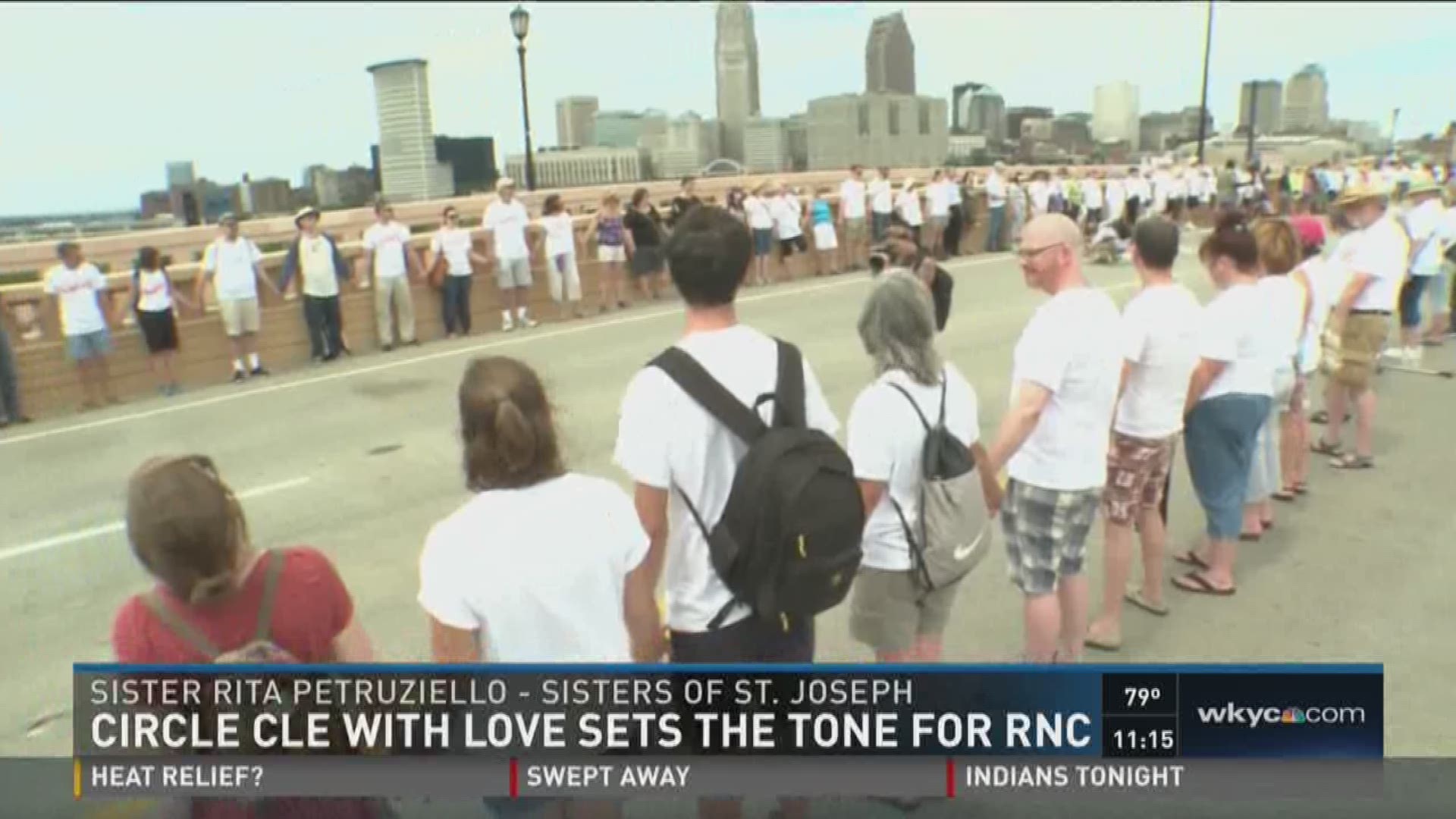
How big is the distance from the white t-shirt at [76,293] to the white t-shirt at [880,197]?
1213 centimetres

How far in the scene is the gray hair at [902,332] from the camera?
3006mm

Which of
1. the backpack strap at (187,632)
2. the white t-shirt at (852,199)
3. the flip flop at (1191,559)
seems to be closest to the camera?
the backpack strap at (187,632)

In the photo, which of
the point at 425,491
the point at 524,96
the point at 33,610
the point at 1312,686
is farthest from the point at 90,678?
the point at 524,96

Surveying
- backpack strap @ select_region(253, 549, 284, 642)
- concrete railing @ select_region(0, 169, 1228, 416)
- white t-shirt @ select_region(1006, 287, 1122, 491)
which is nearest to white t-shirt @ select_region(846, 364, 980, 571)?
white t-shirt @ select_region(1006, 287, 1122, 491)

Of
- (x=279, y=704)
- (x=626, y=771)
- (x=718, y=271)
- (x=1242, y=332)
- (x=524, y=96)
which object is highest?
(x=524, y=96)

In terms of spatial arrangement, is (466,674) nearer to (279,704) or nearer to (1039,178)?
(279,704)

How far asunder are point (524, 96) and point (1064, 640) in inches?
643

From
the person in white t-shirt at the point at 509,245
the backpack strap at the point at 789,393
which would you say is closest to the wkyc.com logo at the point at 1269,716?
the backpack strap at the point at 789,393

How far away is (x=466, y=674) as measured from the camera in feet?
7.56

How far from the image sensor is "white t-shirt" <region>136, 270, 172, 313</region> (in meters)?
10.1

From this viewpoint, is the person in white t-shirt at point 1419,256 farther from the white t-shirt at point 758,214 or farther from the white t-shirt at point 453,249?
the white t-shirt at point 453,249

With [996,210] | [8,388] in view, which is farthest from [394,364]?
[996,210]

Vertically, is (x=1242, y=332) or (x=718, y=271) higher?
(x=718, y=271)

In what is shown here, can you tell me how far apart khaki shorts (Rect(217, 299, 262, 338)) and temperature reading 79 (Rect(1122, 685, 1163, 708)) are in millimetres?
10054
